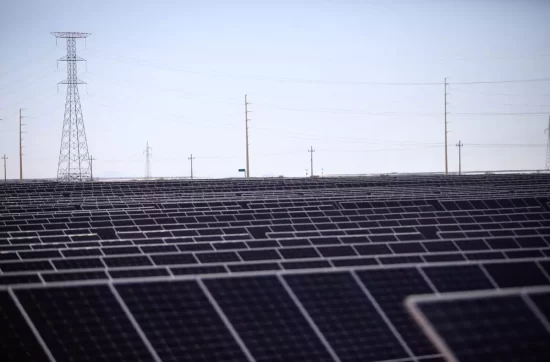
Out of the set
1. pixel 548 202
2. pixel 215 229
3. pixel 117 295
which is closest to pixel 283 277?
pixel 117 295

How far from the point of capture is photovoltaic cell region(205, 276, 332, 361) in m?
4.48

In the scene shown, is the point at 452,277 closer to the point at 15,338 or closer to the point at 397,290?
the point at 397,290

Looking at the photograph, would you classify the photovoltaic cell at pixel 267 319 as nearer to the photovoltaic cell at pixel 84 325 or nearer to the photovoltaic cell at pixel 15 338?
the photovoltaic cell at pixel 84 325

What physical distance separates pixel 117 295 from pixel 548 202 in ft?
48.1

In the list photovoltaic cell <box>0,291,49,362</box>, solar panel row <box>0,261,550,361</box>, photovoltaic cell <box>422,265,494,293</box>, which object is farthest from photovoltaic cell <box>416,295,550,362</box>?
photovoltaic cell <box>0,291,49,362</box>

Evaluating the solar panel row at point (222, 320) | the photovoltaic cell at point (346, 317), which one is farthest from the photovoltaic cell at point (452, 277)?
the photovoltaic cell at point (346, 317)

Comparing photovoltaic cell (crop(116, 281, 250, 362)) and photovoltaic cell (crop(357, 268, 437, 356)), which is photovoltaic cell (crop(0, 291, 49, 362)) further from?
photovoltaic cell (crop(357, 268, 437, 356))

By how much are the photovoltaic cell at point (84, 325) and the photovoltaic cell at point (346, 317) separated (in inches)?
55.8

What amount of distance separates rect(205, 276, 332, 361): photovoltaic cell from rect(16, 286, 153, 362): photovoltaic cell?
77 cm

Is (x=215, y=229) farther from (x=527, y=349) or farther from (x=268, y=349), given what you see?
(x=527, y=349)

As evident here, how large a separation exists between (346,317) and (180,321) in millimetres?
1442

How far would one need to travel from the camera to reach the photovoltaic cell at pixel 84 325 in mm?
4312

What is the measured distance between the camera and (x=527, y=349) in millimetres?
3152

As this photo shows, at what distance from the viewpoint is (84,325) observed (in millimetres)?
4398
